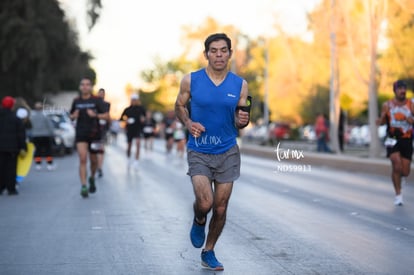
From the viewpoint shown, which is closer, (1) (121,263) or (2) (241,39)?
→ (1) (121,263)

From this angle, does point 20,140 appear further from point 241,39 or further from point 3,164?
point 241,39

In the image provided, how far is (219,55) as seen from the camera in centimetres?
729

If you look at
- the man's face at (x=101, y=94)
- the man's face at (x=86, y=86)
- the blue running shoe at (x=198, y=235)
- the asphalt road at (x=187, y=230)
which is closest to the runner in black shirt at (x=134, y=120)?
the asphalt road at (x=187, y=230)

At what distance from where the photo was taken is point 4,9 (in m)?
39.8

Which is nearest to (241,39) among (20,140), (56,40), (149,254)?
(56,40)

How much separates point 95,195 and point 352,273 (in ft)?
27.7

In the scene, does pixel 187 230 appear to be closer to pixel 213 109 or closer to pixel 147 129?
pixel 213 109

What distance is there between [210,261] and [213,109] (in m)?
1.35

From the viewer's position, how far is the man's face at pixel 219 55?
7270 millimetres

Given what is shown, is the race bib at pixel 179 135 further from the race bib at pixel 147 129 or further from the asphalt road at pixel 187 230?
the asphalt road at pixel 187 230

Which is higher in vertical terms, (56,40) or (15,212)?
(56,40)

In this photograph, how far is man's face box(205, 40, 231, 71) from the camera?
23.9ft

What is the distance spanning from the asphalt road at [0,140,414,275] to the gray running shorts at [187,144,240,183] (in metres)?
0.84

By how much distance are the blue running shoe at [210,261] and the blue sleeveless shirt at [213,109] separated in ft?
3.05
